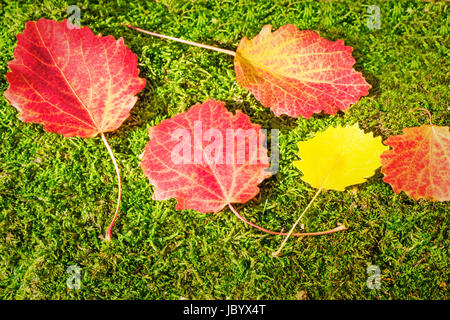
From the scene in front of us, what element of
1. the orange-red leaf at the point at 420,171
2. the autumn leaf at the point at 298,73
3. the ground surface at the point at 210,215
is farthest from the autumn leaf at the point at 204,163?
the orange-red leaf at the point at 420,171

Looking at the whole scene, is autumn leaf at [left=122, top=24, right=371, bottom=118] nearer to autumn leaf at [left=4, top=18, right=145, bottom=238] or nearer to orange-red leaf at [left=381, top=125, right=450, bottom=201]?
orange-red leaf at [left=381, top=125, right=450, bottom=201]

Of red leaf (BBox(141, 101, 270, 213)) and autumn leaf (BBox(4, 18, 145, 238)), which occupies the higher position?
autumn leaf (BBox(4, 18, 145, 238))

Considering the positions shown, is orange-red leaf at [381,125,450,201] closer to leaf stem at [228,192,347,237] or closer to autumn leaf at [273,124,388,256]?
autumn leaf at [273,124,388,256]

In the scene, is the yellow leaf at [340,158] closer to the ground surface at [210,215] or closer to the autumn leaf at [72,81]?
the ground surface at [210,215]

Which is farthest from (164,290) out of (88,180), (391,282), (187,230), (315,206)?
(391,282)

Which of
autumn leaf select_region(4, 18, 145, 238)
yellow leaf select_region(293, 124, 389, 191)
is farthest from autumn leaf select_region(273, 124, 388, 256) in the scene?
autumn leaf select_region(4, 18, 145, 238)

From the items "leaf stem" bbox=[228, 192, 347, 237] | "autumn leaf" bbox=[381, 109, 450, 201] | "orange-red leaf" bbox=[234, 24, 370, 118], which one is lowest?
"leaf stem" bbox=[228, 192, 347, 237]
